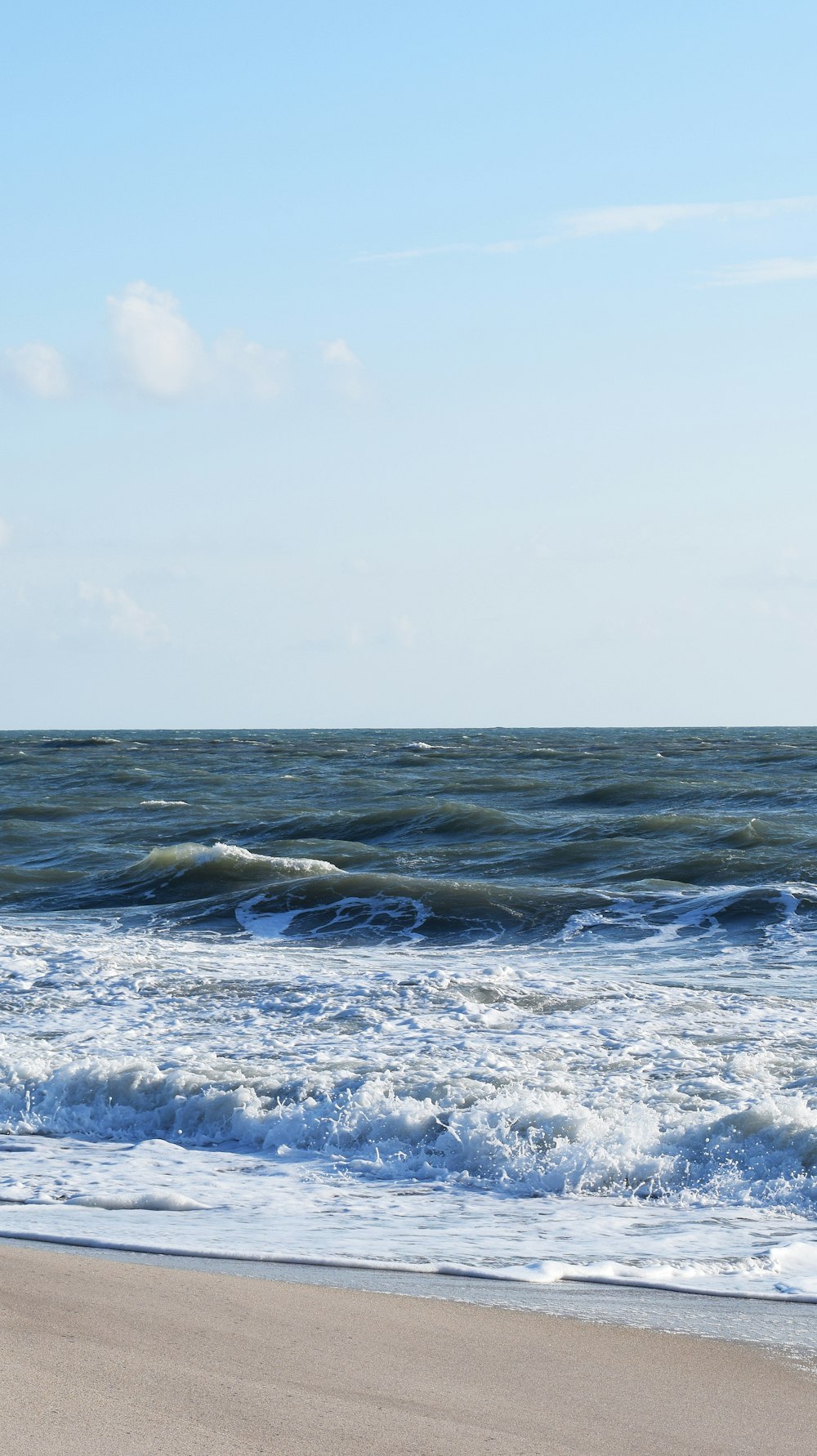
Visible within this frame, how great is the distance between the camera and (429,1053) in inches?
298

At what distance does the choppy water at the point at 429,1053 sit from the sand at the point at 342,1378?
596mm

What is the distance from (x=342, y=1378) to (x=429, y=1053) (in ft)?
13.5

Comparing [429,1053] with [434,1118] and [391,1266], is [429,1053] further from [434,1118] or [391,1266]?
[391,1266]

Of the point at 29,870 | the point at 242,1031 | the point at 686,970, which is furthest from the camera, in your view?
the point at 29,870

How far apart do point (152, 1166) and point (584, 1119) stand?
2.20 metres

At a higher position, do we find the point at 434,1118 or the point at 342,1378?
the point at 342,1378

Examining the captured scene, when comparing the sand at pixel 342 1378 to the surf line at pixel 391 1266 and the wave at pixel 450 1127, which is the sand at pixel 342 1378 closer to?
the surf line at pixel 391 1266

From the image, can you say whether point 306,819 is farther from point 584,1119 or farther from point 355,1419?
point 355,1419

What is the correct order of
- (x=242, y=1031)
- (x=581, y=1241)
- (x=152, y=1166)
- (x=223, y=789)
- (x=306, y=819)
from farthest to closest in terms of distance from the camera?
(x=223, y=789) < (x=306, y=819) < (x=242, y=1031) < (x=152, y=1166) < (x=581, y=1241)

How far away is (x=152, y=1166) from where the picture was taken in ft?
19.6

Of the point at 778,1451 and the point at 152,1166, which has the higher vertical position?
the point at 778,1451

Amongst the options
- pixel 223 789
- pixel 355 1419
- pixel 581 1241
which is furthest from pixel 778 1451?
pixel 223 789

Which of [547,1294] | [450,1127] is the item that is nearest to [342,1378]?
[547,1294]

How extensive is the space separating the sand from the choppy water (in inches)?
23.5
